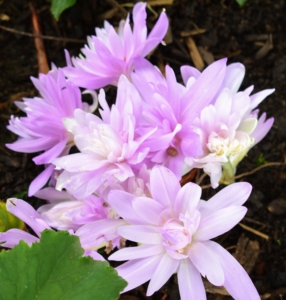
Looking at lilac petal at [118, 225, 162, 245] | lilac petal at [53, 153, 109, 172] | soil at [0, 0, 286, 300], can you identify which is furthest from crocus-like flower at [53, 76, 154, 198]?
soil at [0, 0, 286, 300]

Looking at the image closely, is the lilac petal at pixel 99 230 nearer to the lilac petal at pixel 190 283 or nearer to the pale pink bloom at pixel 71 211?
the pale pink bloom at pixel 71 211

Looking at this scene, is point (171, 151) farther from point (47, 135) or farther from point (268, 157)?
point (268, 157)

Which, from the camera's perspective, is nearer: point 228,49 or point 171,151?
point 171,151

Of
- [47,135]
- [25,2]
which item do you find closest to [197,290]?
[47,135]

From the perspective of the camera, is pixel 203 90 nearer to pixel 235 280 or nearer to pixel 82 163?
pixel 82 163

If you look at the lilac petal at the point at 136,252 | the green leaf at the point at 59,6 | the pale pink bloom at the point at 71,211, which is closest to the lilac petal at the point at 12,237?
the pale pink bloom at the point at 71,211

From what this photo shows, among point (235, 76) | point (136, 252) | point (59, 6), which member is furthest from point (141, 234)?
point (59, 6)
